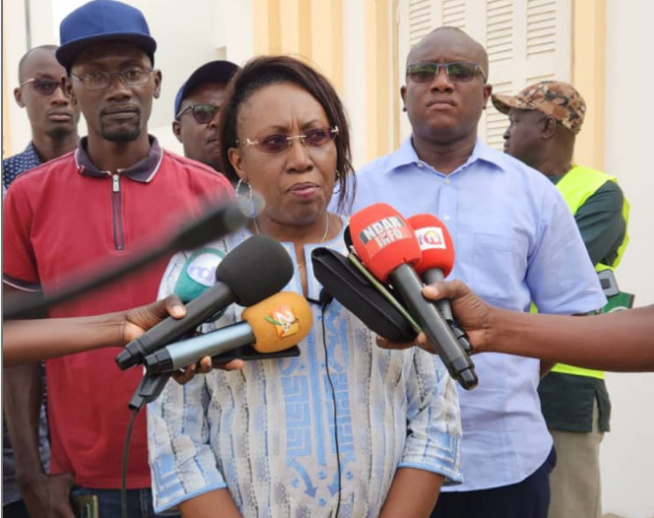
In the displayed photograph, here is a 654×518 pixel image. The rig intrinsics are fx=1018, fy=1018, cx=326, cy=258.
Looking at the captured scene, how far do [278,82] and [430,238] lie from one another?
548 mm

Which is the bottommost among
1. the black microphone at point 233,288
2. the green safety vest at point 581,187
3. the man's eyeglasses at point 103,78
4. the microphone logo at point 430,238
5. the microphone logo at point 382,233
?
the green safety vest at point 581,187

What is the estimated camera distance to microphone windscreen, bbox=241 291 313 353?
1919 millimetres

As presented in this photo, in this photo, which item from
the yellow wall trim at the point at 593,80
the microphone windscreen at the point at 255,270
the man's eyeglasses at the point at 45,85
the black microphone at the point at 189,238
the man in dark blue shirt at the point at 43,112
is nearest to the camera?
the black microphone at the point at 189,238

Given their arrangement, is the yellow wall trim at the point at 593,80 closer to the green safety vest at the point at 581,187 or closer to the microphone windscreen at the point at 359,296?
the green safety vest at the point at 581,187

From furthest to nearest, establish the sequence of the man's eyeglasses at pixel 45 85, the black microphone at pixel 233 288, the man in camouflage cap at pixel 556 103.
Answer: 1. the man in camouflage cap at pixel 556 103
2. the man's eyeglasses at pixel 45 85
3. the black microphone at pixel 233 288

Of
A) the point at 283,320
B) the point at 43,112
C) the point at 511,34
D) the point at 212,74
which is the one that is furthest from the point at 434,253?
the point at 511,34

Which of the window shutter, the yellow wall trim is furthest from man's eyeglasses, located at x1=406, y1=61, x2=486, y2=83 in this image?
the window shutter

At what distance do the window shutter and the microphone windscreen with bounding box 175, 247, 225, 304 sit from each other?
3.91 metres

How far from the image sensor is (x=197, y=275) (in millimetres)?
1955

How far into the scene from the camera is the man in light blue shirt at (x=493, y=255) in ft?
8.95

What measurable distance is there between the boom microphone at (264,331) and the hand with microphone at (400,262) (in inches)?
6.5

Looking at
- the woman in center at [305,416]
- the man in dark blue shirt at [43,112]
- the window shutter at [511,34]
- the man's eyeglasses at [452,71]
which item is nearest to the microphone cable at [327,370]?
→ the woman in center at [305,416]

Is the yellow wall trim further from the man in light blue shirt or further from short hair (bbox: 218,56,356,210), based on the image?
short hair (bbox: 218,56,356,210)

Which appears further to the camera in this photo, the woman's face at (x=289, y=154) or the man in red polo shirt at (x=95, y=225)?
the man in red polo shirt at (x=95, y=225)
